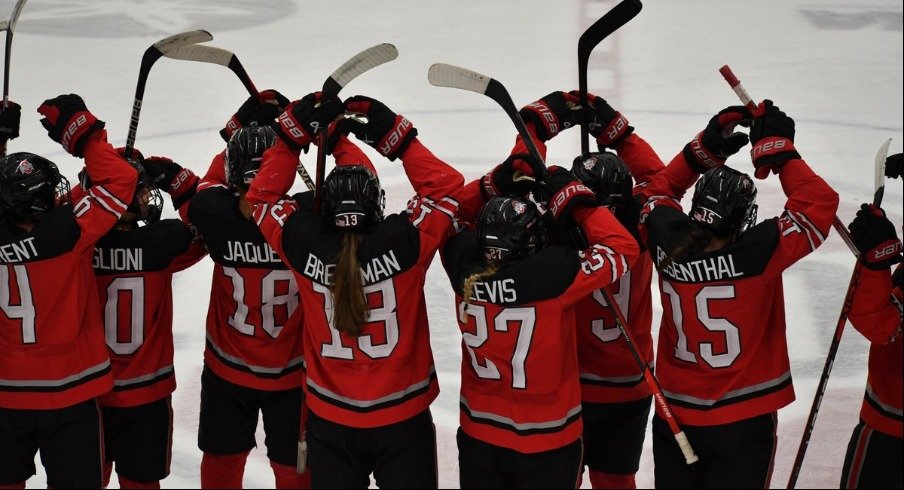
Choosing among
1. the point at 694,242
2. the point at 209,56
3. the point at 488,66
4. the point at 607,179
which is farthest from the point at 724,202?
the point at 488,66

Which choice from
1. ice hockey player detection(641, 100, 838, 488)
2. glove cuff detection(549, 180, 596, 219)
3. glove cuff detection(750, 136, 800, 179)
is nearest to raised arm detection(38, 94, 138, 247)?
glove cuff detection(549, 180, 596, 219)

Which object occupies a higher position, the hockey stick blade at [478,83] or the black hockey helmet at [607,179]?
the hockey stick blade at [478,83]

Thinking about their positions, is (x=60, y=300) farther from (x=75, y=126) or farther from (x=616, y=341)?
(x=616, y=341)

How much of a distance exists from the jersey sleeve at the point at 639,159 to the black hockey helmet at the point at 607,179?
301 millimetres

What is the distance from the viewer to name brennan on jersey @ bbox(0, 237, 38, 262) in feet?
9.20

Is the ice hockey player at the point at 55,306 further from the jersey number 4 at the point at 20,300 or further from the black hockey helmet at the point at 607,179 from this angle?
the black hockey helmet at the point at 607,179

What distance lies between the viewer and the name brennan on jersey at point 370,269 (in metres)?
2.68

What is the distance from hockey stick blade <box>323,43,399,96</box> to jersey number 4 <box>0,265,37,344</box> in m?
0.94

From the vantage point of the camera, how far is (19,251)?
9.23ft

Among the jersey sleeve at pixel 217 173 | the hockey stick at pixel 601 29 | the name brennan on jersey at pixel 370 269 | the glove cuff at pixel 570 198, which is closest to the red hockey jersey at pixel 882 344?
the glove cuff at pixel 570 198

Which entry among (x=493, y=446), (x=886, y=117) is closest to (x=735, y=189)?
(x=493, y=446)

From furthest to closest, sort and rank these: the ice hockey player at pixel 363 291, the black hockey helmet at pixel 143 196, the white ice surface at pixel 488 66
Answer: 1. the white ice surface at pixel 488 66
2. the black hockey helmet at pixel 143 196
3. the ice hockey player at pixel 363 291

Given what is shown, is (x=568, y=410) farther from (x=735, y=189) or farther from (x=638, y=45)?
(x=638, y=45)

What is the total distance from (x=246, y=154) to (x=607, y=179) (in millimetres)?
1007
